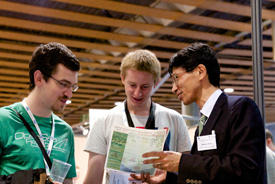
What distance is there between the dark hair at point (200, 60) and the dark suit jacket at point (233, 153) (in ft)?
0.65

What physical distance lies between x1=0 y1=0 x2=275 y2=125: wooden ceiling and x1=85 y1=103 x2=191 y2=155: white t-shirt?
1010 millimetres

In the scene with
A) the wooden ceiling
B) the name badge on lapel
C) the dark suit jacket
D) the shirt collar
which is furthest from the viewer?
the wooden ceiling

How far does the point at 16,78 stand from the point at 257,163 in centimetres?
472

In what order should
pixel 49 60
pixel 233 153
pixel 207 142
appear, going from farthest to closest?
pixel 49 60
pixel 207 142
pixel 233 153

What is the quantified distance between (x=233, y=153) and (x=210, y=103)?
0.29 meters

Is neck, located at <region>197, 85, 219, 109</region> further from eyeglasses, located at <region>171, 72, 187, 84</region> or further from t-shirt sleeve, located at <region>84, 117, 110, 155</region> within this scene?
t-shirt sleeve, located at <region>84, 117, 110, 155</region>

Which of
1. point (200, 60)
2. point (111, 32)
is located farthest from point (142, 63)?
point (111, 32)

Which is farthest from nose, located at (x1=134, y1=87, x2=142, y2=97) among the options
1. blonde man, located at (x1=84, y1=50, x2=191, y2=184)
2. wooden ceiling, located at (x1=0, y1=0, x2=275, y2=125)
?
wooden ceiling, located at (x1=0, y1=0, x2=275, y2=125)

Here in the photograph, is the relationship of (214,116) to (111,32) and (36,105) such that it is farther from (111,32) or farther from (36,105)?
(111,32)

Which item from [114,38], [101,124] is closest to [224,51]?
[114,38]

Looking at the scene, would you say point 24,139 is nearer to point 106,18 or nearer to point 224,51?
point 106,18

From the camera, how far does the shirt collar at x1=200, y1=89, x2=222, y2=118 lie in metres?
1.66

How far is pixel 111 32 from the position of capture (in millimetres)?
4691

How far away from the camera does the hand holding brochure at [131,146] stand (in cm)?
175
